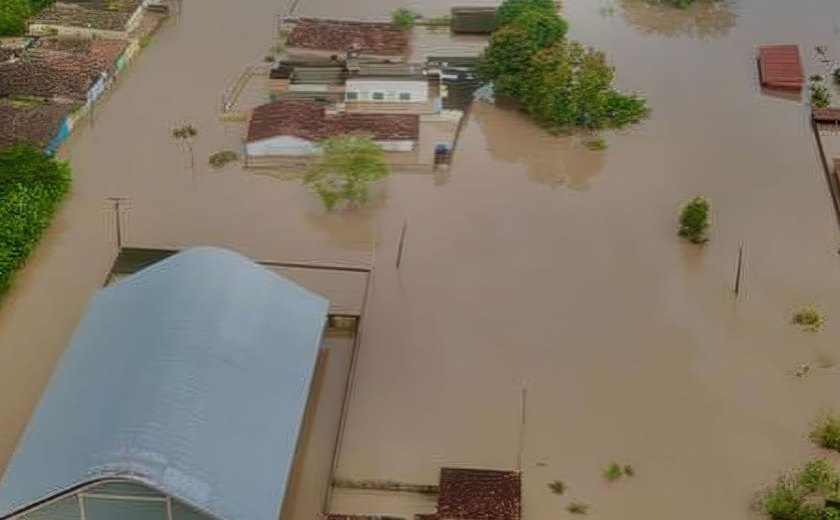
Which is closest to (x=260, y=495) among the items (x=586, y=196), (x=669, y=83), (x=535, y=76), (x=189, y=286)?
(x=189, y=286)

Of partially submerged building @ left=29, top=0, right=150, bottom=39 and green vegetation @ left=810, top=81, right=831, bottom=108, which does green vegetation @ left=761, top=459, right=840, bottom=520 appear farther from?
partially submerged building @ left=29, top=0, right=150, bottom=39

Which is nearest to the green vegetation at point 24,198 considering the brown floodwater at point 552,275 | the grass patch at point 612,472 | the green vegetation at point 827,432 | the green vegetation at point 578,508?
the brown floodwater at point 552,275

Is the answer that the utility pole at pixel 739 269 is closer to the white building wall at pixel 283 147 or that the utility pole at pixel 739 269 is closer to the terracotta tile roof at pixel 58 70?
the white building wall at pixel 283 147

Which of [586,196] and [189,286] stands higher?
[586,196]

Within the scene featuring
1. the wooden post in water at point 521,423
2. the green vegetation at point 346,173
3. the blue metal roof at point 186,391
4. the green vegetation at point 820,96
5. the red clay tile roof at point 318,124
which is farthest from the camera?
the green vegetation at point 820,96

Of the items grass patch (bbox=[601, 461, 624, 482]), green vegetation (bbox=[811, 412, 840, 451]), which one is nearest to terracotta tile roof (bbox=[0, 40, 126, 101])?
grass patch (bbox=[601, 461, 624, 482])

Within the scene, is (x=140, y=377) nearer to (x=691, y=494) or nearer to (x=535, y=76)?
(x=691, y=494)
